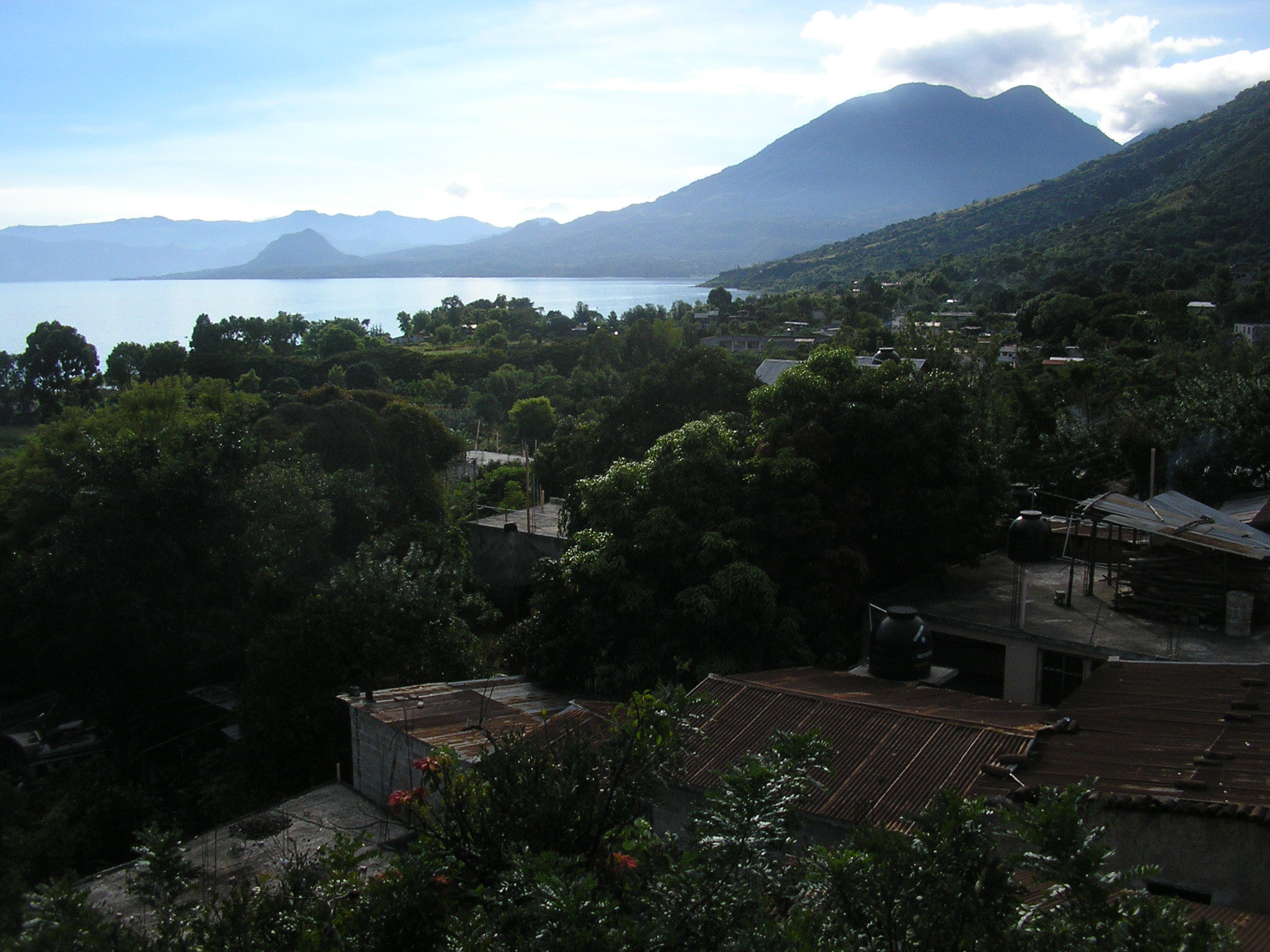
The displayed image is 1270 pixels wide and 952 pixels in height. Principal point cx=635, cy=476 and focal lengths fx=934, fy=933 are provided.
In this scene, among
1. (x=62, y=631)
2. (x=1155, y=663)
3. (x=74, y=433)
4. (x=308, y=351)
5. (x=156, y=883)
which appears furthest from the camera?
(x=308, y=351)

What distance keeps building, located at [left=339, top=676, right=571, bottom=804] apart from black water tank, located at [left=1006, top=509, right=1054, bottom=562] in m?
5.26

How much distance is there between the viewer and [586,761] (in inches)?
159

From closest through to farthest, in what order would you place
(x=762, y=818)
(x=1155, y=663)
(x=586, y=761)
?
1. (x=762, y=818)
2. (x=586, y=761)
3. (x=1155, y=663)

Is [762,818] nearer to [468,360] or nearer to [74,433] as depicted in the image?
[74,433]

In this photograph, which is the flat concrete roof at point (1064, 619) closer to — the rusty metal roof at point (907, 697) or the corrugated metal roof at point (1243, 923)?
the rusty metal roof at point (907, 697)

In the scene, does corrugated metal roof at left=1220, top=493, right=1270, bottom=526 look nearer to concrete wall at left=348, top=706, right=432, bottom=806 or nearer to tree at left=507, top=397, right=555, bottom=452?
concrete wall at left=348, top=706, right=432, bottom=806

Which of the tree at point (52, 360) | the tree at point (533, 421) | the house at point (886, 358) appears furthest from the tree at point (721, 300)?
the tree at point (52, 360)

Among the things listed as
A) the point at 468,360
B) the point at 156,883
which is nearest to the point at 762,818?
the point at 156,883

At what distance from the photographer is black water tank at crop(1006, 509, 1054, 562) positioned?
33.5ft

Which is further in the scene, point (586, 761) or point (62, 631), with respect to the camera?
point (62, 631)

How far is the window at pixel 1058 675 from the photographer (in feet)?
32.1

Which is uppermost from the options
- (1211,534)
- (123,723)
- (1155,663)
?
(1211,534)

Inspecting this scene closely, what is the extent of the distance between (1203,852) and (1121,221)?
3890 inches

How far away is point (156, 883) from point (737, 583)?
722cm
